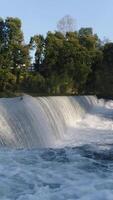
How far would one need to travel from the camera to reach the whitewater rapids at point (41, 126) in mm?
13469

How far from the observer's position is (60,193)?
745cm

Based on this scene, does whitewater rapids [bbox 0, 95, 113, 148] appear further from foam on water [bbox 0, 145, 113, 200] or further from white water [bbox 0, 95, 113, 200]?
foam on water [bbox 0, 145, 113, 200]

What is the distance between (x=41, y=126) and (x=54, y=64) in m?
29.6

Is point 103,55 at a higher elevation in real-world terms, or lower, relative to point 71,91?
higher

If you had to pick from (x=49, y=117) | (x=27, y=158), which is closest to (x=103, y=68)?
(x=49, y=117)

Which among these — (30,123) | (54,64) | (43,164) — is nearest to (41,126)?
(30,123)

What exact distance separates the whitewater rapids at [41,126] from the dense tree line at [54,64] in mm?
12273

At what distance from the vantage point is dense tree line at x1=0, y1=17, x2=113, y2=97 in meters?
36.2

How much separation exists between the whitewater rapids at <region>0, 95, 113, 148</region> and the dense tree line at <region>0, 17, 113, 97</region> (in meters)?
12.3

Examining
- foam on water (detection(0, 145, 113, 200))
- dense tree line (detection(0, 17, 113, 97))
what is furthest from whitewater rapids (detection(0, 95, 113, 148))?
dense tree line (detection(0, 17, 113, 97))

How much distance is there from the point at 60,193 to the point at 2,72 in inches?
1108

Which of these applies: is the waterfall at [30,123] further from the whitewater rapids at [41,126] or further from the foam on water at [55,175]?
the foam on water at [55,175]

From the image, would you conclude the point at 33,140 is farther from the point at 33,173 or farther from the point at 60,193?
the point at 60,193

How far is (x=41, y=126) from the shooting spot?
16422 millimetres
